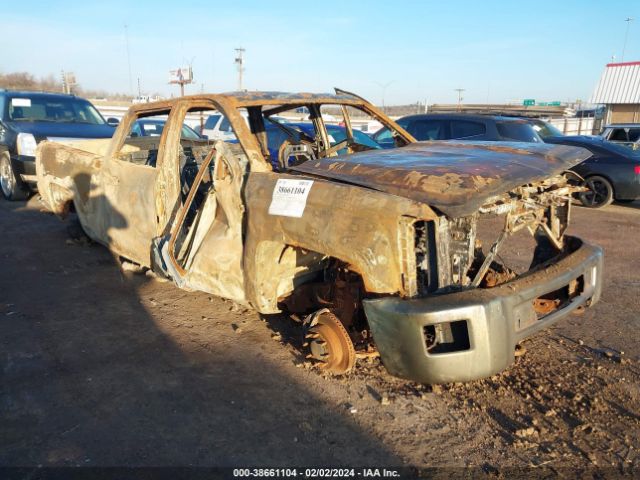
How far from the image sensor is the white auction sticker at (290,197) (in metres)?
2.87

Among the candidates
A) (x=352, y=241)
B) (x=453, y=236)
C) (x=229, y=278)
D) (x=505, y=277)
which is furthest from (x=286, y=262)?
(x=505, y=277)

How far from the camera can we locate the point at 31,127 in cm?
781

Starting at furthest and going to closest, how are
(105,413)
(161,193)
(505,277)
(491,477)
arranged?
(161,193), (505,277), (105,413), (491,477)

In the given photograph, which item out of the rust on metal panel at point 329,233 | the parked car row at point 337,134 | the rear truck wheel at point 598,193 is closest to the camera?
the rust on metal panel at point 329,233

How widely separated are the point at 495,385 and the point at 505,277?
0.95 metres

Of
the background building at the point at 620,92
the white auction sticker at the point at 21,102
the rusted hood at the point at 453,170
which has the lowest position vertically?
the rusted hood at the point at 453,170

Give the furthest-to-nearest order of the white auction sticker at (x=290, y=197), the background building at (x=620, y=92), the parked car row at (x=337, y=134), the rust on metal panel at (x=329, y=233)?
the background building at (x=620, y=92) < the parked car row at (x=337, y=134) < the white auction sticker at (x=290, y=197) < the rust on metal panel at (x=329, y=233)

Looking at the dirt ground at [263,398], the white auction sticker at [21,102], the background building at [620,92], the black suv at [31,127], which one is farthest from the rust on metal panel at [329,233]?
the background building at [620,92]

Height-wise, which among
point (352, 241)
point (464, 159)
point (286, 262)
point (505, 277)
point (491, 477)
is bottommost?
point (491, 477)

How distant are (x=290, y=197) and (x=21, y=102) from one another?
7.51 metres

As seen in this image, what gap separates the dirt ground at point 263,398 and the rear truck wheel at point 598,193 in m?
5.18

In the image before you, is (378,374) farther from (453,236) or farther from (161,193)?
(161,193)

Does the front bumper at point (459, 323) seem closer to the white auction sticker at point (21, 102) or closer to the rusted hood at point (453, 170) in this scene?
the rusted hood at point (453, 170)

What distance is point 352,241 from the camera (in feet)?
8.70
